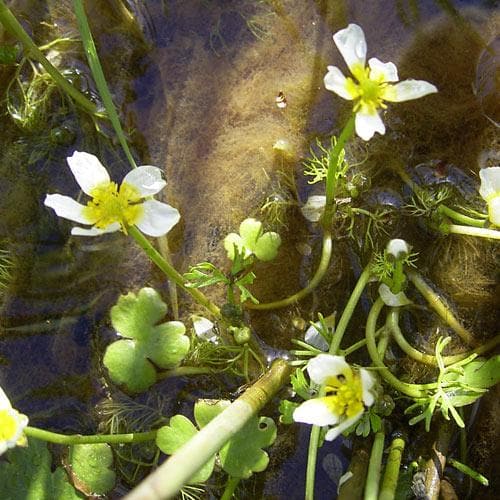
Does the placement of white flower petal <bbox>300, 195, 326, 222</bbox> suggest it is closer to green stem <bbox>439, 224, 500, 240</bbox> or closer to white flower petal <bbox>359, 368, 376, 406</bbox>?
green stem <bbox>439, 224, 500, 240</bbox>

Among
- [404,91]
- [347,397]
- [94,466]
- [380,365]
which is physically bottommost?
[94,466]

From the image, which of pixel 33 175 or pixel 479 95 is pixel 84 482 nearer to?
pixel 33 175

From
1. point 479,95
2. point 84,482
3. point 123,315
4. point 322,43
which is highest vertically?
point 322,43

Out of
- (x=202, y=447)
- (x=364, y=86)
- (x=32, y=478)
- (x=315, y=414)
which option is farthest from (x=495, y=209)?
(x=32, y=478)

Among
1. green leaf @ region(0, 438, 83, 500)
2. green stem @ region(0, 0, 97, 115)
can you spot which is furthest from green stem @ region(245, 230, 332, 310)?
green stem @ region(0, 0, 97, 115)

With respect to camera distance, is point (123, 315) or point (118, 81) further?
point (118, 81)

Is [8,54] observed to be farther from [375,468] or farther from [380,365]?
[375,468]

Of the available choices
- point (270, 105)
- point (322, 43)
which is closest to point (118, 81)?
point (270, 105)
